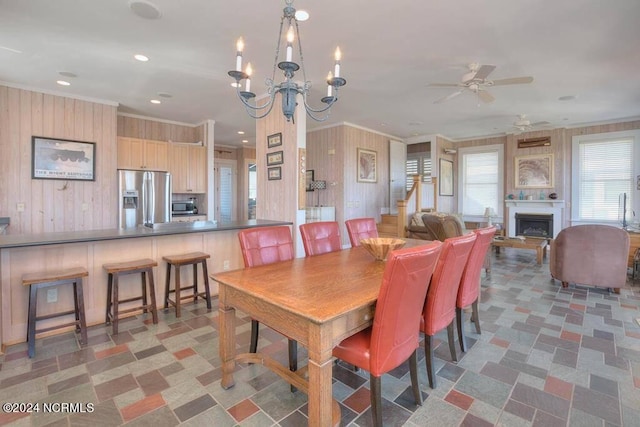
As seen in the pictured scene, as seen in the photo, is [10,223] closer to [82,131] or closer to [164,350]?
[82,131]

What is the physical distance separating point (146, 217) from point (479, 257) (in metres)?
5.25

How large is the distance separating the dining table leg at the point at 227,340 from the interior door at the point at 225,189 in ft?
24.9

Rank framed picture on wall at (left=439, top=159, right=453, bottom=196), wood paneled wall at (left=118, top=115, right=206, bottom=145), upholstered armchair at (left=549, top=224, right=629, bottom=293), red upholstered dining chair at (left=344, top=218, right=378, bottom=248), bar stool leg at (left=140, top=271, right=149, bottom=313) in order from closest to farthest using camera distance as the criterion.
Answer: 1. bar stool leg at (left=140, top=271, right=149, bottom=313)
2. red upholstered dining chair at (left=344, top=218, right=378, bottom=248)
3. upholstered armchair at (left=549, top=224, right=629, bottom=293)
4. wood paneled wall at (left=118, top=115, right=206, bottom=145)
5. framed picture on wall at (left=439, top=159, right=453, bottom=196)

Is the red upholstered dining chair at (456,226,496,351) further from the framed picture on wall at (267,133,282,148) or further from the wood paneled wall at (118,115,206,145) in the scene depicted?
the wood paneled wall at (118,115,206,145)

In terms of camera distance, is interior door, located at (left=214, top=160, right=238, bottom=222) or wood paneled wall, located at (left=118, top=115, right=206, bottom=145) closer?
wood paneled wall, located at (left=118, top=115, right=206, bottom=145)

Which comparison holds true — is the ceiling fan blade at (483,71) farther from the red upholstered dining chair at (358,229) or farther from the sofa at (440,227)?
the sofa at (440,227)

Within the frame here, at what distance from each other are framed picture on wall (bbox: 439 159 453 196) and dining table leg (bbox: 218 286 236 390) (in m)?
7.61

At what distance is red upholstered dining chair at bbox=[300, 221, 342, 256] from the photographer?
2.76 meters

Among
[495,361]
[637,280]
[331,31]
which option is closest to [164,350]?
[495,361]

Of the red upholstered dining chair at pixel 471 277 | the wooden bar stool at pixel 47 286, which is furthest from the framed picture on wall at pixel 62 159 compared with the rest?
the red upholstered dining chair at pixel 471 277

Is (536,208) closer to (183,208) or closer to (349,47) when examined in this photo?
(349,47)

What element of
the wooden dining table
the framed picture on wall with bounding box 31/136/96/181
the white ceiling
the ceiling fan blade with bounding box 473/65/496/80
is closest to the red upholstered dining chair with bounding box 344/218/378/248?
the wooden dining table

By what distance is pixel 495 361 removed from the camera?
7.63 feet

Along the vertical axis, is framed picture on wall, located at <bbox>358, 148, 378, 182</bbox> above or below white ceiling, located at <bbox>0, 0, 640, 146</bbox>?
below
